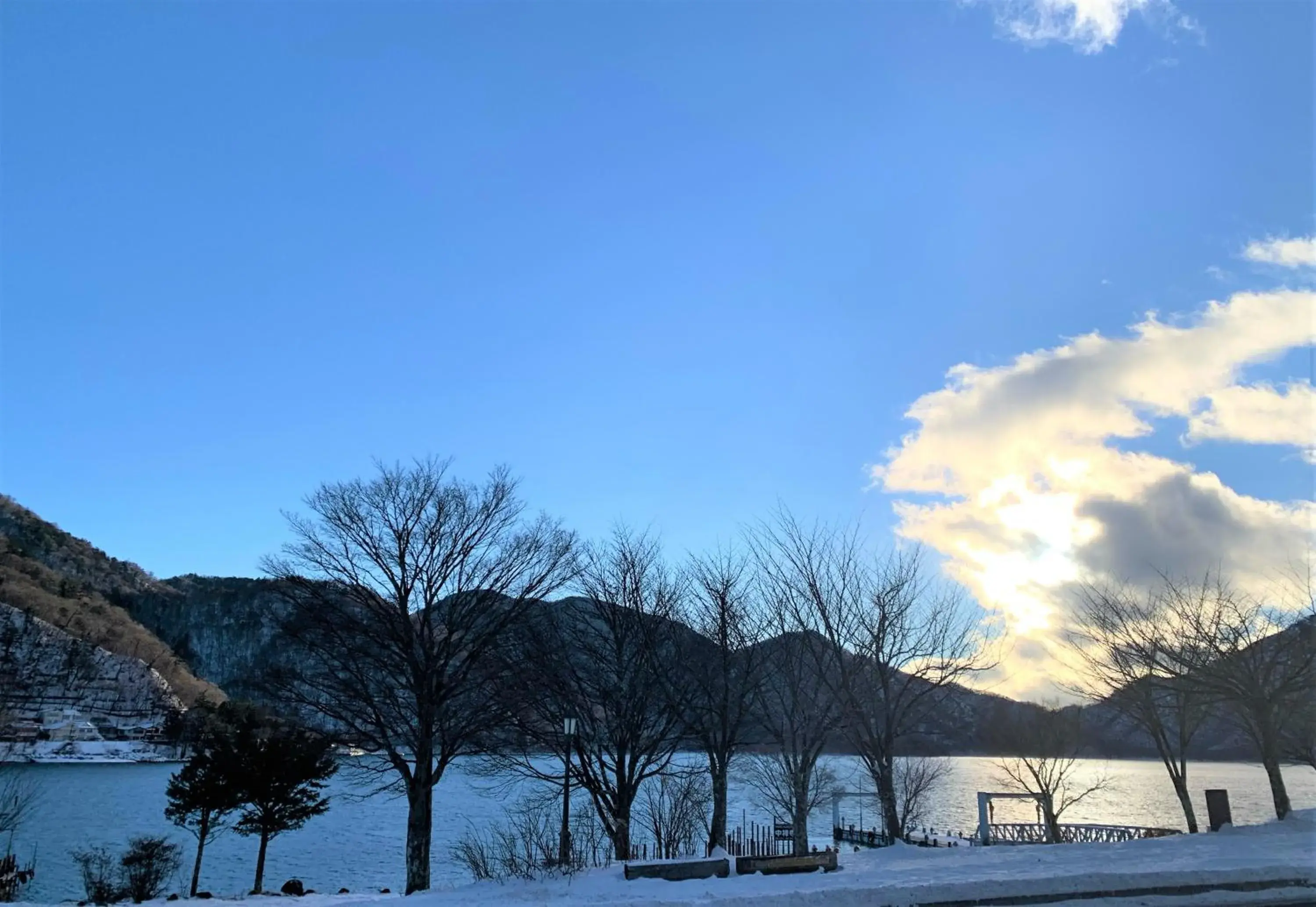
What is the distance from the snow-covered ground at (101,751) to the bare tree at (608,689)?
482 feet

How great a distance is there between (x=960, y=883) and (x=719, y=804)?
10098mm

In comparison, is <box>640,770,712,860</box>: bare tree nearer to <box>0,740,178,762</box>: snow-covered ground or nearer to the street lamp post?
the street lamp post

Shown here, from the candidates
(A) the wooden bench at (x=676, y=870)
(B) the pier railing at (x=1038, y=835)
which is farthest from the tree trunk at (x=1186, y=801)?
(A) the wooden bench at (x=676, y=870)

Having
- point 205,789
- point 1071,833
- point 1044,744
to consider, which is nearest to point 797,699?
point 1071,833

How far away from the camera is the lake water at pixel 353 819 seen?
124ft

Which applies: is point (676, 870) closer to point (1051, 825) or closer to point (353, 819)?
point (1051, 825)

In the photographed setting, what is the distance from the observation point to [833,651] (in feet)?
69.3

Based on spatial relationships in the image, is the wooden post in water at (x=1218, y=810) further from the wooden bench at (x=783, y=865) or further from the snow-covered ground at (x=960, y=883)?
the wooden bench at (x=783, y=865)

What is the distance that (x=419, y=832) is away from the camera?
20.8 metres

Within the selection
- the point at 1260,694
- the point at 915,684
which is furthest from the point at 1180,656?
the point at 915,684

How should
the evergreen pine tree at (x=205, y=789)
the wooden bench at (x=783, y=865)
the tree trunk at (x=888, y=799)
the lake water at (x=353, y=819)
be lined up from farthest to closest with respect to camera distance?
the lake water at (x=353, y=819) < the evergreen pine tree at (x=205, y=789) < the tree trunk at (x=888, y=799) < the wooden bench at (x=783, y=865)

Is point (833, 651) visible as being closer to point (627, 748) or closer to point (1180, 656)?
point (627, 748)

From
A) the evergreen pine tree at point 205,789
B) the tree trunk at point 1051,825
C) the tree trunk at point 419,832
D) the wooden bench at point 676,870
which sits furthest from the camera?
the evergreen pine tree at point 205,789

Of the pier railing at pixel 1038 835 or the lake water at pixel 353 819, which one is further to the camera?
the lake water at pixel 353 819
